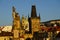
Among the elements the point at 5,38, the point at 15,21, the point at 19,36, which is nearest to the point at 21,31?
the point at 19,36

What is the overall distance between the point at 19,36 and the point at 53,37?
1014cm

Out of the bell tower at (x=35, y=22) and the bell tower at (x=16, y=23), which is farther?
the bell tower at (x=35, y=22)

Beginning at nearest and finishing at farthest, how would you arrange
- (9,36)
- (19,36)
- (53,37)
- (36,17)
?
(53,37), (19,36), (36,17), (9,36)

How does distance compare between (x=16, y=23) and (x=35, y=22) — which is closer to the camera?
(x=16, y=23)

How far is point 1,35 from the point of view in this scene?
210 ft

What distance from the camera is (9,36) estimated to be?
62.3 metres

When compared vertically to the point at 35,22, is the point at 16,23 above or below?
above

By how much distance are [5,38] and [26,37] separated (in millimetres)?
9684

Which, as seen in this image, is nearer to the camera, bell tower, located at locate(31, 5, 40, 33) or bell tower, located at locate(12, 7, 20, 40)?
bell tower, located at locate(12, 7, 20, 40)

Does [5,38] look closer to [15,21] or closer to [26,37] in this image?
[26,37]

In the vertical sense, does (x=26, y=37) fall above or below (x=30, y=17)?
below

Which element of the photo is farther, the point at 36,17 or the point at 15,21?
the point at 36,17

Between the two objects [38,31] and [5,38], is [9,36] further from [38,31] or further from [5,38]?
[38,31]

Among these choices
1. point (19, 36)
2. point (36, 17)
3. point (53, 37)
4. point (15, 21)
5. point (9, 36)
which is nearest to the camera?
point (53, 37)
